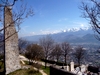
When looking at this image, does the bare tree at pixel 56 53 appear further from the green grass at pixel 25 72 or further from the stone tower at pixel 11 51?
the stone tower at pixel 11 51

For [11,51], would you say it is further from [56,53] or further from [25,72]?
[56,53]

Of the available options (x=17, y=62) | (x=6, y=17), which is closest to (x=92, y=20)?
(x=6, y=17)

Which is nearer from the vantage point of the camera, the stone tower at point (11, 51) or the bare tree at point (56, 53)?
the stone tower at point (11, 51)

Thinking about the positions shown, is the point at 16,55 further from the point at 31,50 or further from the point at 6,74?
the point at 31,50

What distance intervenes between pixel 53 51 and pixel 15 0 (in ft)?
113

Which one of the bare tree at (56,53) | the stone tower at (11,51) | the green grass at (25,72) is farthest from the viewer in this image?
the bare tree at (56,53)

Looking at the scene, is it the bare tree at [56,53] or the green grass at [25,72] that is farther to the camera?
the bare tree at [56,53]

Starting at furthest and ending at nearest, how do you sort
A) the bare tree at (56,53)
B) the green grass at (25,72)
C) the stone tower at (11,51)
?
the bare tree at (56,53), the green grass at (25,72), the stone tower at (11,51)

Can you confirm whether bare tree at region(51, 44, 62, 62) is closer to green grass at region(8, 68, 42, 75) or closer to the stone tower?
green grass at region(8, 68, 42, 75)

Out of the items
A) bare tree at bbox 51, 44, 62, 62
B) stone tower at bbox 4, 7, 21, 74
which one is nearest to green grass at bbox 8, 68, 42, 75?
stone tower at bbox 4, 7, 21, 74

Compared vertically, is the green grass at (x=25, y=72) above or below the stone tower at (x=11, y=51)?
below

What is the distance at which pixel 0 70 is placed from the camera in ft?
74.6

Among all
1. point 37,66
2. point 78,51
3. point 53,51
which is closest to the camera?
point 37,66

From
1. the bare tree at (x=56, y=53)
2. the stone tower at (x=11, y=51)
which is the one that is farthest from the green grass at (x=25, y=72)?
the bare tree at (x=56, y=53)
